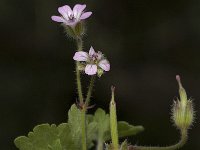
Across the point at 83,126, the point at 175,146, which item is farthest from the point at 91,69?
the point at 175,146

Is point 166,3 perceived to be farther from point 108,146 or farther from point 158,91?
point 108,146

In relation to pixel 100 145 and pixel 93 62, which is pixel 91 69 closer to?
pixel 93 62

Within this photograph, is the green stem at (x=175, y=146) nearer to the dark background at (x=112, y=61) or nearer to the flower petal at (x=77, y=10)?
the flower petal at (x=77, y=10)

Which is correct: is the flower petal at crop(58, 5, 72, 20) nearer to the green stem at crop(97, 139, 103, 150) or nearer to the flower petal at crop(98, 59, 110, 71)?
the flower petal at crop(98, 59, 110, 71)

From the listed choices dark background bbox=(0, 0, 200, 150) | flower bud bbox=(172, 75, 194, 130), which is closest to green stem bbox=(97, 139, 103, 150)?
flower bud bbox=(172, 75, 194, 130)

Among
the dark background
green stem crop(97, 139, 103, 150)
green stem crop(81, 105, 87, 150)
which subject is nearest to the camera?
green stem crop(81, 105, 87, 150)

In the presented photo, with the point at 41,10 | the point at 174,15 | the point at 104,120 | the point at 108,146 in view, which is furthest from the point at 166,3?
the point at 108,146

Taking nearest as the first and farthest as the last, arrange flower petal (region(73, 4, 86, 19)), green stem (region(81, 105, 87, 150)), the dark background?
green stem (region(81, 105, 87, 150)) < flower petal (region(73, 4, 86, 19)) < the dark background
